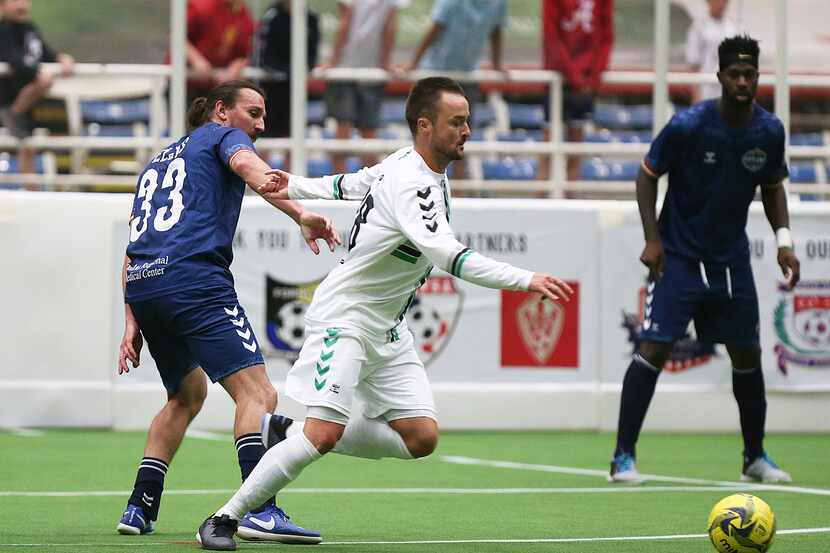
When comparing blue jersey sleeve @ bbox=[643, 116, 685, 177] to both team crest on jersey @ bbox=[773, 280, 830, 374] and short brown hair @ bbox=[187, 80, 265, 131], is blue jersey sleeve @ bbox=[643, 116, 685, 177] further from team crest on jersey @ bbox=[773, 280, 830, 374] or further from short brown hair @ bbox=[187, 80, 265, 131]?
team crest on jersey @ bbox=[773, 280, 830, 374]

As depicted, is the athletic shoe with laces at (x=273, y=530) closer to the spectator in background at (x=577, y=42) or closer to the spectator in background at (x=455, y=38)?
the spectator in background at (x=455, y=38)

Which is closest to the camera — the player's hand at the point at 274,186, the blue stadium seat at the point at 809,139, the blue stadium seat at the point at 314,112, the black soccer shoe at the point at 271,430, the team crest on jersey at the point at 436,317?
the player's hand at the point at 274,186

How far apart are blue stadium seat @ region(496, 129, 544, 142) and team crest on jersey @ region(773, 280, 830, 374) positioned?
12.1 feet

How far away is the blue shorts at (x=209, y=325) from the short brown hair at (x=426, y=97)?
3.59 ft

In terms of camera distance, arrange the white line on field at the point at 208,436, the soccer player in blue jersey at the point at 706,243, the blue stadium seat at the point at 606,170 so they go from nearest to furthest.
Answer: the soccer player in blue jersey at the point at 706,243 < the white line on field at the point at 208,436 < the blue stadium seat at the point at 606,170

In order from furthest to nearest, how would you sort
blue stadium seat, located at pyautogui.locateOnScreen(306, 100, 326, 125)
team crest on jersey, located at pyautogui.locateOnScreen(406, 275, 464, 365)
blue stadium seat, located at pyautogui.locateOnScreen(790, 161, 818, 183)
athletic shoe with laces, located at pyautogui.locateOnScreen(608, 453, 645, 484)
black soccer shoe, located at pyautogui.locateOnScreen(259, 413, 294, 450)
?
1. blue stadium seat, located at pyautogui.locateOnScreen(306, 100, 326, 125)
2. blue stadium seat, located at pyautogui.locateOnScreen(790, 161, 818, 183)
3. team crest on jersey, located at pyautogui.locateOnScreen(406, 275, 464, 365)
4. athletic shoe with laces, located at pyautogui.locateOnScreen(608, 453, 645, 484)
5. black soccer shoe, located at pyautogui.locateOnScreen(259, 413, 294, 450)

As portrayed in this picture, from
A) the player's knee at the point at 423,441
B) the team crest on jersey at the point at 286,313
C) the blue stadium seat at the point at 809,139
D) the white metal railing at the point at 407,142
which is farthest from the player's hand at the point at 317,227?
the blue stadium seat at the point at 809,139

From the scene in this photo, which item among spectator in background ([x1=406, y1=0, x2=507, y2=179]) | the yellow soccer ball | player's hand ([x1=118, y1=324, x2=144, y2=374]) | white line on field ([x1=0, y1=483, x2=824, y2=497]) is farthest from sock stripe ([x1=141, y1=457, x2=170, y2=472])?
spectator in background ([x1=406, y1=0, x2=507, y2=179])

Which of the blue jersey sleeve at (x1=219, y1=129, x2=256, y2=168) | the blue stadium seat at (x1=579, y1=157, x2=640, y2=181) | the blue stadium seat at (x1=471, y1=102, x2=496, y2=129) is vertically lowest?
the blue jersey sleeve at (x1=219, y1=129, x2=256, y2=168)

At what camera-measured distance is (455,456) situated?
448 inches

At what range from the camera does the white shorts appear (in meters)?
6.81

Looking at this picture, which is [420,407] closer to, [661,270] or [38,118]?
[661,270]

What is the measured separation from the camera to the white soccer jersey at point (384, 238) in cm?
664

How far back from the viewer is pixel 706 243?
32.0 feet
